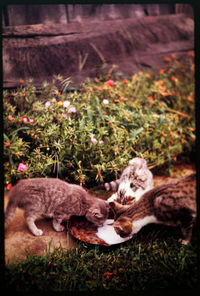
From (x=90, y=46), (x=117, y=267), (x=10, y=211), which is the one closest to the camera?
(x=10, y=211)

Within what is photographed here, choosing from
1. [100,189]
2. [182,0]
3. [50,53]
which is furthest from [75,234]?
[182,0]

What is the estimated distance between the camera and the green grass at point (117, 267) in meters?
2.16

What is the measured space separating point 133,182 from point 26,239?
2.79 ft

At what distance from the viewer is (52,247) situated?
2195mm

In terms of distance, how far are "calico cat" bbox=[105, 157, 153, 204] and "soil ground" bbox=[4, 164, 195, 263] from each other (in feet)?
1.48

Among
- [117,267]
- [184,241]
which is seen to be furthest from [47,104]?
[184,241]

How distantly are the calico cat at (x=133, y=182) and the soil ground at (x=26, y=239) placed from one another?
17.7 inches

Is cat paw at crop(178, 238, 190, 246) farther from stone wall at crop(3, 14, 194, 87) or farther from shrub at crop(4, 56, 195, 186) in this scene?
stone wall at crop(3, 14, 194, 87)

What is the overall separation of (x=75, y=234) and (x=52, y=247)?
0.18 meters

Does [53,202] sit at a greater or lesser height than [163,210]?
greater

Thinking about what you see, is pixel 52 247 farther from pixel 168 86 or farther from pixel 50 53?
pixel 168 86

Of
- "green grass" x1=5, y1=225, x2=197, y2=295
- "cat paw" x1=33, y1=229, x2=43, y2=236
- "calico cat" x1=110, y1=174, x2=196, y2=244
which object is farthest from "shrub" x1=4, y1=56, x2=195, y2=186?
"green grass" x1=5, y1=225, x2=197, y2=295

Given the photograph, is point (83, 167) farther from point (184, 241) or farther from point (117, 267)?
point (184, 241)

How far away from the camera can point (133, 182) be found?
7.63ft
